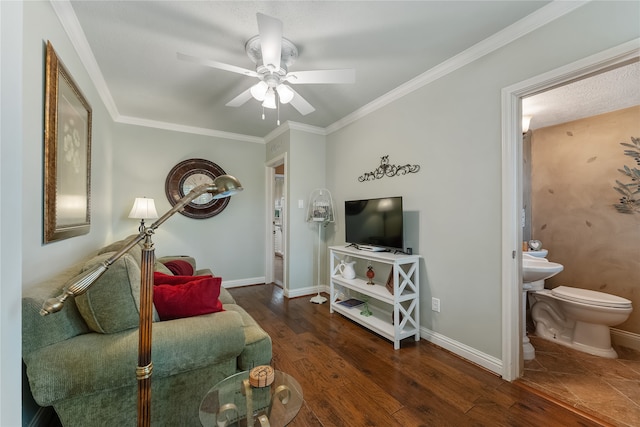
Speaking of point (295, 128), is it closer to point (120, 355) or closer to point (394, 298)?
point (394, 298)

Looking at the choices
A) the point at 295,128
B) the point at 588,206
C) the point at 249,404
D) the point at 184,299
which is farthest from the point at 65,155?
the point at 588,206

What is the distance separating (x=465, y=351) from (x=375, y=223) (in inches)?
52.0

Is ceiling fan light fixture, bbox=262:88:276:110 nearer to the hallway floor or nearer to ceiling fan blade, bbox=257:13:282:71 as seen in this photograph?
ceiling fan blade, bbox=257:13:282:71

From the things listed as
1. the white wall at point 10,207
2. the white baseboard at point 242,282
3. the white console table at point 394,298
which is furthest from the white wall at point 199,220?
the white wall at point 10,207

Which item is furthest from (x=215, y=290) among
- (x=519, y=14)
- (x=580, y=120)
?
(x=580, y=120)

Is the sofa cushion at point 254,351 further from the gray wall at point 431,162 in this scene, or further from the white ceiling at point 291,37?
the white ceiling at point 291,37

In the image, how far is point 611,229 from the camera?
2.50m

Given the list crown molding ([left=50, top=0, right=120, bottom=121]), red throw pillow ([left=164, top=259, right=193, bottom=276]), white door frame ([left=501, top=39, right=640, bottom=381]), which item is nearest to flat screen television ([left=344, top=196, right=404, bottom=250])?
white door frame ([left=501, top=39, right=640, bottom=381])

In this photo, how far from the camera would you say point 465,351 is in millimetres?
2043

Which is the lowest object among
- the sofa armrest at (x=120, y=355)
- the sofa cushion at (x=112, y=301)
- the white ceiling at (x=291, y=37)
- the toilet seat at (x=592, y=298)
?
the toilet seat at (x=592, y=298)

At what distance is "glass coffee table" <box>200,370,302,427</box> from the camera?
1011 mm

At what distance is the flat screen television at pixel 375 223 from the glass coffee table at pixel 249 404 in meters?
1.63

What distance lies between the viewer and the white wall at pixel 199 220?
11.1 ft

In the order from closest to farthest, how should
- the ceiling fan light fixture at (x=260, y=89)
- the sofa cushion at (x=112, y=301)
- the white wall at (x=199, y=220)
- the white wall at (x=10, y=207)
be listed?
the white wall at (x=10, y=207) < the sofa cushion at (x=112, y=301) < the ceiling fan light fixture at (x=260, y=89) < the white wall at (x=199, y=220)
